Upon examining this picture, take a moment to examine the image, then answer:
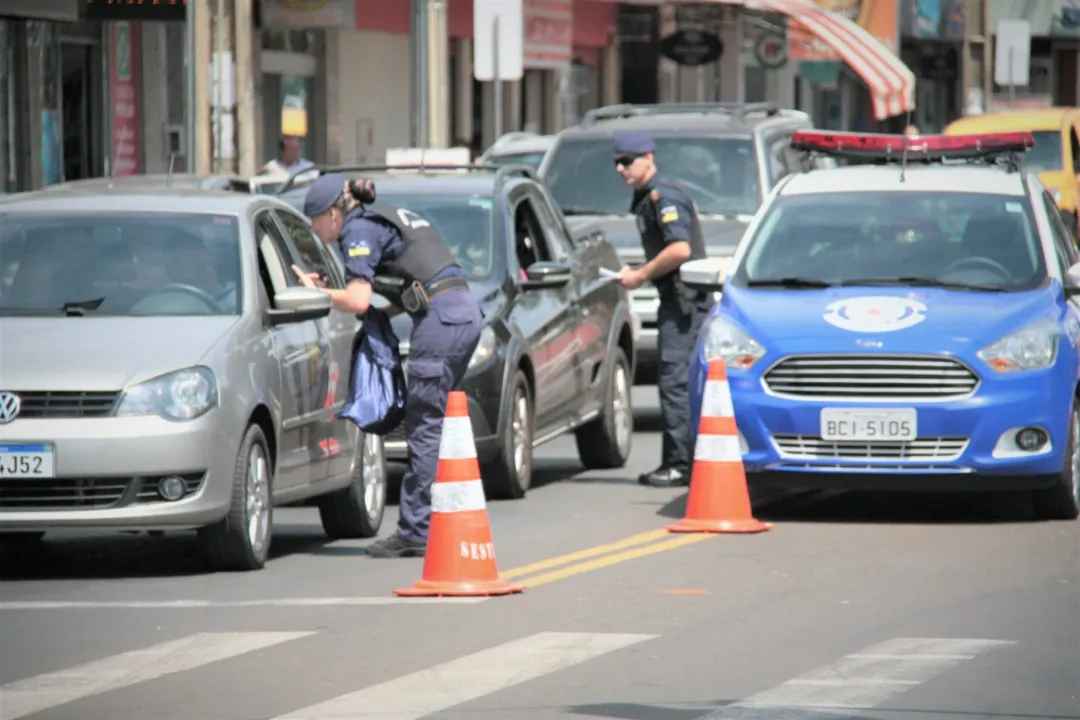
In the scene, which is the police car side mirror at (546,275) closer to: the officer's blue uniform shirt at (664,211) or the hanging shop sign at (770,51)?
the officer's blue uniform shirt at (664,211)

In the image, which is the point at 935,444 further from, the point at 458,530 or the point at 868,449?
the point at 458,530

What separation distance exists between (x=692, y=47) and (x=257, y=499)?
3211cm

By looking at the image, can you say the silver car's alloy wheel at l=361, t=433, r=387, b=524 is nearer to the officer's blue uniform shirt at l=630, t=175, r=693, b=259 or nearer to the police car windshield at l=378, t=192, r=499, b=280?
the police car windshield at l=378, t=192, r=499, b=280

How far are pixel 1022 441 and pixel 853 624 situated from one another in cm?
315

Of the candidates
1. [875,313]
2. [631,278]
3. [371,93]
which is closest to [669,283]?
[631,278]

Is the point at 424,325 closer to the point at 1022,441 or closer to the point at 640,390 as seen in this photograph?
the point at 1022,441

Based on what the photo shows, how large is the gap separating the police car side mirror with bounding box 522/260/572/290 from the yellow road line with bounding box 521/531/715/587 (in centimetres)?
236

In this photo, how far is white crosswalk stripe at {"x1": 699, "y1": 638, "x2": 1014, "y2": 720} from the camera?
735 cm

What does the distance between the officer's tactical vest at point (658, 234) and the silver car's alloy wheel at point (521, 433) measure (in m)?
1.21

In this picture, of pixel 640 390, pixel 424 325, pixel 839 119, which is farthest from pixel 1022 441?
pixel 839 119

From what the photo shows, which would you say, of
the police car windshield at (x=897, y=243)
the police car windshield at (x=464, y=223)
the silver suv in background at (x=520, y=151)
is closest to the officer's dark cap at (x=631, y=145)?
the police car windshield at (x=464, y=223)

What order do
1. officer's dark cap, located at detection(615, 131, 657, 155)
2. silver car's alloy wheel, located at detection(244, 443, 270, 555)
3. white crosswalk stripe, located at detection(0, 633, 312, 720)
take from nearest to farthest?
white crosswalk stripe, located at detection(0, 633, 312, 720) < silver car's alloy wheel, located at detection(244, 443, 270, 555) < officer's dark cap, located at detection(615, 131, 657, 155)

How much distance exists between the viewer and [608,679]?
7.96 meters

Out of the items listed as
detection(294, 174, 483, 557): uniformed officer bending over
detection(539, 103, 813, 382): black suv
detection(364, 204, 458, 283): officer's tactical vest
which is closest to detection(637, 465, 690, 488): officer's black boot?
detection(294, 174, 483, 557): uniformed officer bending over
